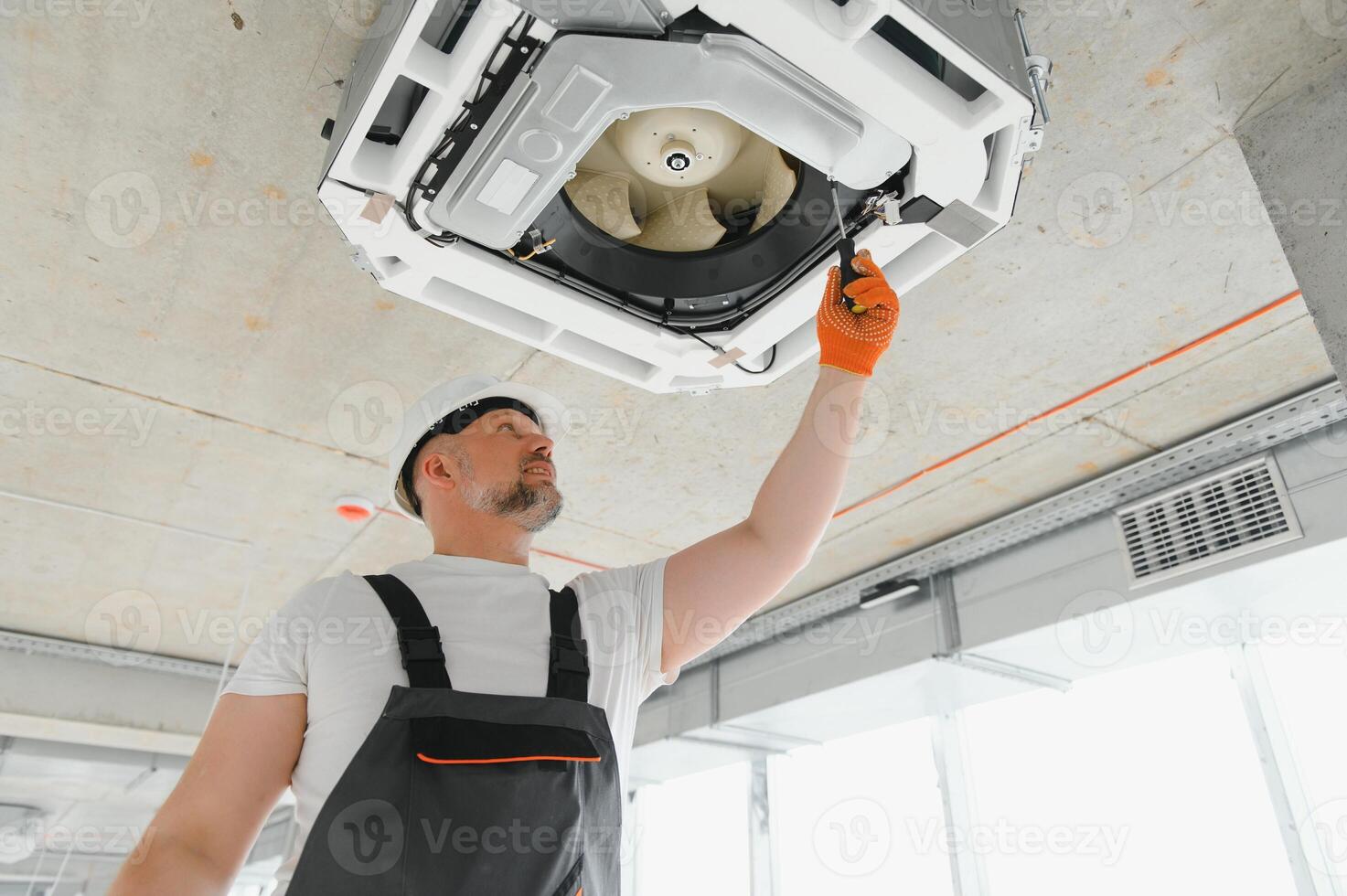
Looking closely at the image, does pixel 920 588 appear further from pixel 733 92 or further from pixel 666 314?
pixel 733 92

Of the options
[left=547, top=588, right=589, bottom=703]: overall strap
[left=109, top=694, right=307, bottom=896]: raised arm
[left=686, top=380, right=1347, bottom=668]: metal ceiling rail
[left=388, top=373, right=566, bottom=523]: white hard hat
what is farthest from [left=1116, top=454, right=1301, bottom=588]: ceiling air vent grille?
[left=109, top=694, right=307, bottom=896]: raised arm

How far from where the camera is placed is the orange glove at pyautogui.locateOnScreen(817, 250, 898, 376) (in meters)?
1.16

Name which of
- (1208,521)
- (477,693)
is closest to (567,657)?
(477,693)

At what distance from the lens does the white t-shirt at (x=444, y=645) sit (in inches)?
36.0

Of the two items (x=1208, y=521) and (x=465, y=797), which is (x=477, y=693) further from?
(x=1208, y=521)

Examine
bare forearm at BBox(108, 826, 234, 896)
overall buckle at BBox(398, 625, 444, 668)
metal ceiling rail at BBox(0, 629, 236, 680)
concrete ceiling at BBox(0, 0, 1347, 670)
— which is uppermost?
concrete ceiling at BBox(0, 0, 1347, 670)

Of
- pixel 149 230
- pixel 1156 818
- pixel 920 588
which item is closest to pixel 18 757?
pixel 149 230

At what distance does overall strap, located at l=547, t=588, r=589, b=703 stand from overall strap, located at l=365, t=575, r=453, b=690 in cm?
11

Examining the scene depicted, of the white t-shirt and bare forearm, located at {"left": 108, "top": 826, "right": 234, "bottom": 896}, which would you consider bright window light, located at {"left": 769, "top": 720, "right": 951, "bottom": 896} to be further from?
bare forearm, located at {"left": 108, "top": 826, "right": 234, "bottom": 896}

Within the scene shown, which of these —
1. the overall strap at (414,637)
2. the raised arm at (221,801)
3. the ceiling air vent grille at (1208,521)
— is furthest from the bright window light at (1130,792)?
the raised arm at (221,801)

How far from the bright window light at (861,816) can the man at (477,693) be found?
2686mm

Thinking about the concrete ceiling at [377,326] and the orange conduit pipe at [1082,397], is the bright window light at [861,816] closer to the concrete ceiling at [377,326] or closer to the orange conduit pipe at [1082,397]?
the concrete ceiling at [377,326]

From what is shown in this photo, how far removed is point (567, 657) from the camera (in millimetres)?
998

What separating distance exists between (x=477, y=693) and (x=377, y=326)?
129cm
